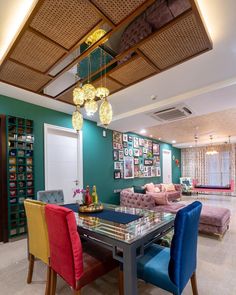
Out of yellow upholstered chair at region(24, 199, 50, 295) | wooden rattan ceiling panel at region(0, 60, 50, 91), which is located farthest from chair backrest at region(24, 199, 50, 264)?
wooden rattan ceiling panel at region(0, 60, 50, 91)

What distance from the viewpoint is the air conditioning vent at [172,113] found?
3609mm

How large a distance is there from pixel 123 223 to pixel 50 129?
9.87 feet

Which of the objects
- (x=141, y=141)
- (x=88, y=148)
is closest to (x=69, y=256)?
(x=88, y=148)

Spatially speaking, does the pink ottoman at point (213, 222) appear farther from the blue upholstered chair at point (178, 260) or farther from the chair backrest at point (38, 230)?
the chair backrest at point (38, 230)

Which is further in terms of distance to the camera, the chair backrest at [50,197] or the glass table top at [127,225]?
the chair backrest at [50,197]

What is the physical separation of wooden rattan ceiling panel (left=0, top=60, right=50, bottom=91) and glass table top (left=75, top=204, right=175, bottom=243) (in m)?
1.99

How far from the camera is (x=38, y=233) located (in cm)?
186

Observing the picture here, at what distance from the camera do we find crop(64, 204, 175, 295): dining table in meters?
1.35

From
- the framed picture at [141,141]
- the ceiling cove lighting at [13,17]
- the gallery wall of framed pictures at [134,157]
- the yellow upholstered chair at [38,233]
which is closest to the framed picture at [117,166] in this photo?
the gallery wall of framed pictures at [134,157]

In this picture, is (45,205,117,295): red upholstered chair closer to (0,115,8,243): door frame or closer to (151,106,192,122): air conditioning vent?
(0,115,8,243): door frame

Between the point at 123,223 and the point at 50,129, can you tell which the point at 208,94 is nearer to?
the point at 123,223

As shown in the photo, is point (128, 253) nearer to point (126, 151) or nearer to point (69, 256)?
point (69, 256)

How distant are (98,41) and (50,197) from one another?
2571 millimetres

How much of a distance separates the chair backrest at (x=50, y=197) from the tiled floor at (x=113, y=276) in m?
0.87
